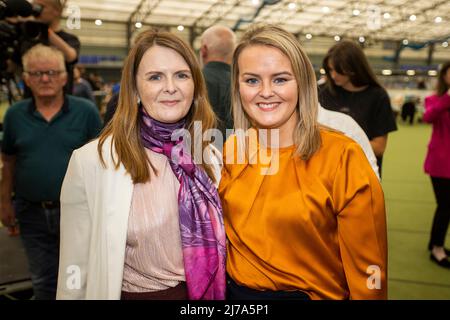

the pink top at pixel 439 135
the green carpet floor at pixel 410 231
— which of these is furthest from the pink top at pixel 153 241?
the pink top at pixel 439 135

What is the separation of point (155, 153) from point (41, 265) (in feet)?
3.66

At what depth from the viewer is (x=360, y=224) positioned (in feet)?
3.34

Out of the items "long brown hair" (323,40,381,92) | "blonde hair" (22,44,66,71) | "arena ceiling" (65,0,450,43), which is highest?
"arena ceiling" (65,0,450,43)

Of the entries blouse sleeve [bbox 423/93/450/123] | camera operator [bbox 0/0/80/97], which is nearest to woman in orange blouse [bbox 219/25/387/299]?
camera operator [bbox 0/0/80/97]

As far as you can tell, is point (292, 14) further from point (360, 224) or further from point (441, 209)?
point (360, 224)

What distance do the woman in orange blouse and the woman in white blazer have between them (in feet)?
0.32

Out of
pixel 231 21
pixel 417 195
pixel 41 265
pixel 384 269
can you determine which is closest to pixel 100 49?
pixel 231 21

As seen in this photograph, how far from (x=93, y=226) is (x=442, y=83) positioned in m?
2.63

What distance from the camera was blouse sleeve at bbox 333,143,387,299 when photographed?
1.00 m

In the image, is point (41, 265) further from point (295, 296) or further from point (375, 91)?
point (375, 91)

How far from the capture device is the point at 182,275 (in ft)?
3.89

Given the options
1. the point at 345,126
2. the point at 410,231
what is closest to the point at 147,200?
the point at 345,126

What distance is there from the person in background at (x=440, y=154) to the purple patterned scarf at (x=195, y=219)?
2172 millimetres

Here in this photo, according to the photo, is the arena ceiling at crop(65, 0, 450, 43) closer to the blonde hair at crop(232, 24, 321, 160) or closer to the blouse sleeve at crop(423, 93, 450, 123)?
the blouse sleeve at crop(423, 93, 450, 123)
